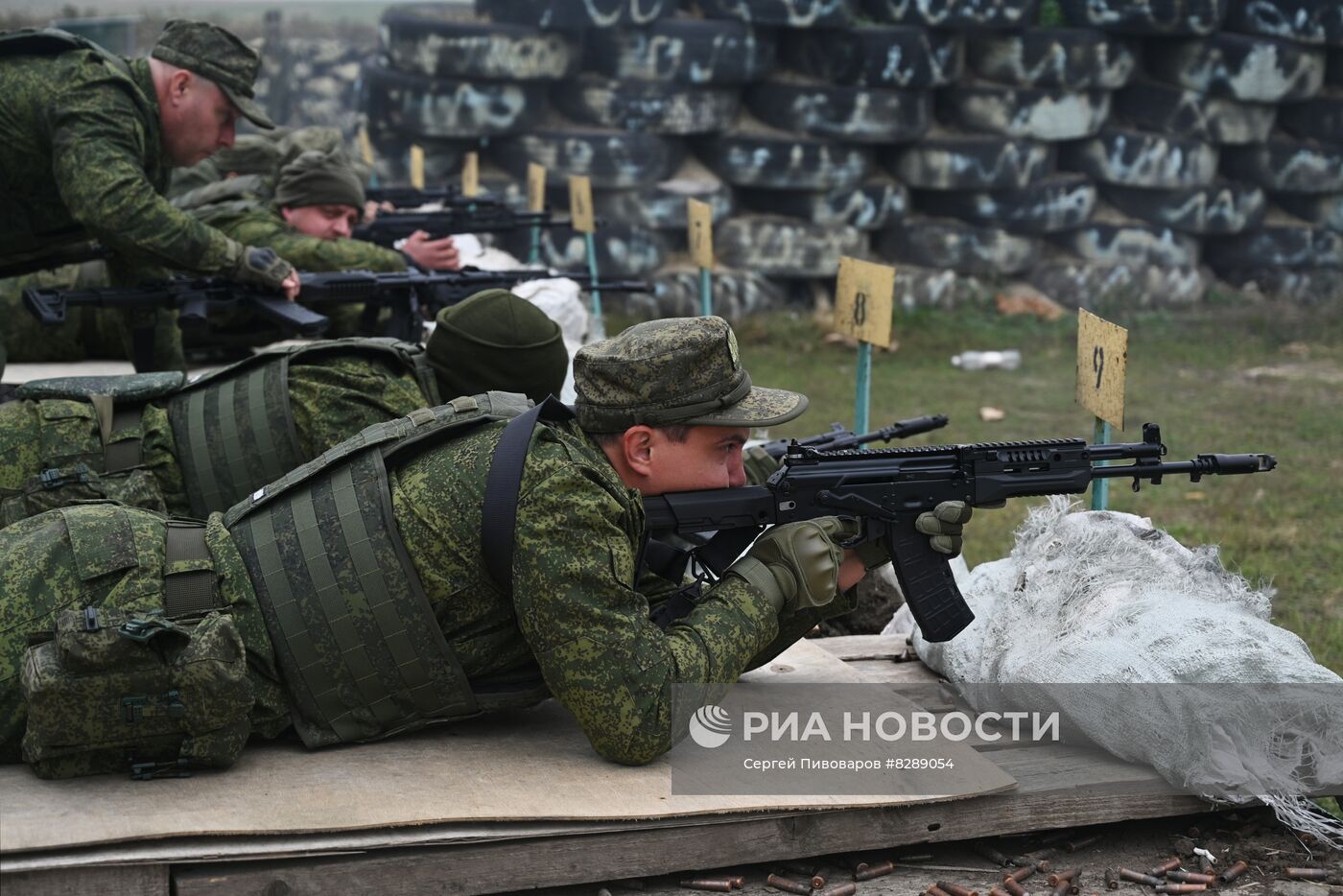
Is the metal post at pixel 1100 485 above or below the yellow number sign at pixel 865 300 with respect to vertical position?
below

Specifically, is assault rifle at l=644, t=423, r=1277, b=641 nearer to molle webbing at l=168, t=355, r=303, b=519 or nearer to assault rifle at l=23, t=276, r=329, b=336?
molle webbing at l=168, t=355, r=303, b=519

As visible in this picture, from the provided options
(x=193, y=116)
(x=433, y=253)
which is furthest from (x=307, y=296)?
(x=433, y=253)

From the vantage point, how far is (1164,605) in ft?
11.3

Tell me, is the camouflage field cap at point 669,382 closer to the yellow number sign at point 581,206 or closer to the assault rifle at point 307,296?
the assault rifle at point 307,296

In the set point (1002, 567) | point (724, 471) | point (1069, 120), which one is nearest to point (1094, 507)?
point (1002, 567)

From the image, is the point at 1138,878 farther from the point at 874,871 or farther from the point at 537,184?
the point at 537,184

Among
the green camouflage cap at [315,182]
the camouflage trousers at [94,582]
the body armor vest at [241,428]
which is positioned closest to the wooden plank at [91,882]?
the camouflage trousers at [94,582]

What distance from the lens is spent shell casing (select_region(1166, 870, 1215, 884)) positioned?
3049mm

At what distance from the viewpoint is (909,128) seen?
36.8ft

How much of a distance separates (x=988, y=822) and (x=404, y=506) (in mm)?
1412

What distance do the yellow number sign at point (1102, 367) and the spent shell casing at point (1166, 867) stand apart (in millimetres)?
1304

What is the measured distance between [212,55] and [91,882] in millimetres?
3480

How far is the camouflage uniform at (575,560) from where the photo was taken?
2.91m

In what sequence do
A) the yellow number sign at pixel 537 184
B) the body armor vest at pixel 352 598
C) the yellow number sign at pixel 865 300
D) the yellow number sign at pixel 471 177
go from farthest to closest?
the yellow number sign at pixel 471 177, the yellow number sign at pixel 537 184, the yellow number sign at pixel 865 300, the body armor vest at pixel 352 598
